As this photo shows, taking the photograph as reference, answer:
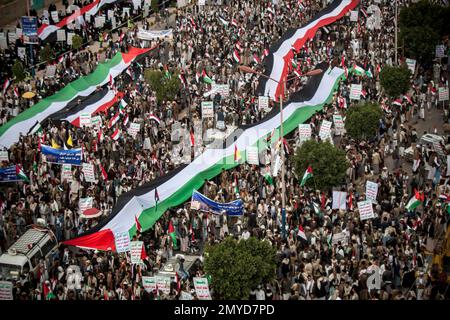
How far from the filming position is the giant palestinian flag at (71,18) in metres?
47.8

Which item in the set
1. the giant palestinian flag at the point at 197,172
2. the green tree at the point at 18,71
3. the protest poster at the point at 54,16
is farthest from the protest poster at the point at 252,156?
the protest poster at the point at 54,16

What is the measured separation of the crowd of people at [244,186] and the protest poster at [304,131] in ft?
2.12

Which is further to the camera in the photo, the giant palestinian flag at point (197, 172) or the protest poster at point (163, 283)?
the giant palestinian flag at point (197, 172)

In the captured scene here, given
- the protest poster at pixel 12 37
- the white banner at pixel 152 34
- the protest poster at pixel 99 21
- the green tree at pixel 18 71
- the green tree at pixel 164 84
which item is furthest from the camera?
the protest poster at pixel 99 21

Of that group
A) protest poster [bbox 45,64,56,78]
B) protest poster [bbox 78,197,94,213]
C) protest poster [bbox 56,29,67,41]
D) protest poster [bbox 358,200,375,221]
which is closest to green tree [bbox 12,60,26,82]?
protest poster [bbox 45,64,56,78]

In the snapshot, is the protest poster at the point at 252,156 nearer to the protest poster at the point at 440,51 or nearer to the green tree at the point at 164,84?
the green tree at the point at 164,84

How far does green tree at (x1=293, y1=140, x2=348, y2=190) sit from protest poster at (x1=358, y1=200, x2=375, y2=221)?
117 inches

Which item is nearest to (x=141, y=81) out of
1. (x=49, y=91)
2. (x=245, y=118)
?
(x=49, y=91)

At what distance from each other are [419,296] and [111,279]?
8555 mm

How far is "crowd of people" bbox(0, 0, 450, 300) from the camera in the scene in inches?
902

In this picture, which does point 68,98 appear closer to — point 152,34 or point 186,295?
point 152,34

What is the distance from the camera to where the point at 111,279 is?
917 inches

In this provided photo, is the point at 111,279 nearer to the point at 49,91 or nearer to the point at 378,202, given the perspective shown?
the point at 378,202

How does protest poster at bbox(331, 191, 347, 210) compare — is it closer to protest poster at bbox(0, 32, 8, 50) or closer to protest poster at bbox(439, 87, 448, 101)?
protest poster at bbox(439, 87, 448, 101)
